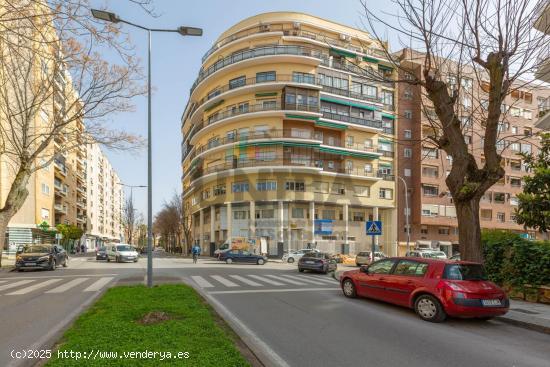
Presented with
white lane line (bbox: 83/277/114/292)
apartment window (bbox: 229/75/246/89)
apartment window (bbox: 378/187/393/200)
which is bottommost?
white lane line (bbox: 83/277/114/292)

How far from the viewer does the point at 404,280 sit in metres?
9.01

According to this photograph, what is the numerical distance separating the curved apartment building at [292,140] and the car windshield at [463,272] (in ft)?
104

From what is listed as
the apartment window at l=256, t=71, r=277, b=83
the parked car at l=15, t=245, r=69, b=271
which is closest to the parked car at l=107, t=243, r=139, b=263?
the parked car at l=15, t=245, r=69, b=271

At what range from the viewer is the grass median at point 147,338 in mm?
4629

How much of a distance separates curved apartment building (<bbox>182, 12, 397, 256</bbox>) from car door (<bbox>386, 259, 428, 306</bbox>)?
30.3 meters

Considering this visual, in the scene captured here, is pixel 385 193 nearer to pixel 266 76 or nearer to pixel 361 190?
pixel 361 190

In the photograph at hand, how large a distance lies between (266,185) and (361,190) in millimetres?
12823

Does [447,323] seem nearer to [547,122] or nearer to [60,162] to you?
[547,122]

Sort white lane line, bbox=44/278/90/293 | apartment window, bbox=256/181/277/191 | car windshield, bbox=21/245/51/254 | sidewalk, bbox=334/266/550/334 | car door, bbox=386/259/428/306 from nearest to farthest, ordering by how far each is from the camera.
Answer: sidewalk, bbox=334/266/550/334, car door, bbox=386/259/428/306, white lane line, bbox=44/278/90/293, car windshield, bbox=21/245/51/254, apartment window, bbox=256/181/277/191

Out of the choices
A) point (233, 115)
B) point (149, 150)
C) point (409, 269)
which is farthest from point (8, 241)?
point (409, 269)

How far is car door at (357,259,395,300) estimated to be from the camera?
9.70m

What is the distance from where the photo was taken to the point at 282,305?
959 centimetres

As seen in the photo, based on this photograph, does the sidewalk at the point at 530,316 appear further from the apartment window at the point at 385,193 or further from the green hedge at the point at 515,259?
the apartment window at the point at 385,193

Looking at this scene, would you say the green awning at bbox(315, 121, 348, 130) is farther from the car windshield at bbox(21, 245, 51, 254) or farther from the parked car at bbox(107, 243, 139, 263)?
the car windshield at bbox(21, 245, 51, 254)
